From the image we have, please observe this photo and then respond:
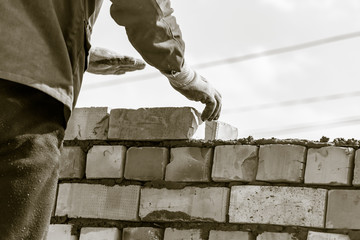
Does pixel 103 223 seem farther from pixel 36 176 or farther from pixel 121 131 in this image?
pixel 36 176

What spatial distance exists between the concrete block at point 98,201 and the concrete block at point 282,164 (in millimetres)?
643

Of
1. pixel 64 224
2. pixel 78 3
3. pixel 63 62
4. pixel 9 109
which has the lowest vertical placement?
pixel 64 224

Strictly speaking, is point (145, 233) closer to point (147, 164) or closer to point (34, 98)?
point (147, 164)

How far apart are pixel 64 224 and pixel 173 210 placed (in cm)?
59

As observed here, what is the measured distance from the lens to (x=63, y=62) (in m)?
2.32

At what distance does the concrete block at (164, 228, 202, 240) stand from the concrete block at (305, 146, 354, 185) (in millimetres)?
566

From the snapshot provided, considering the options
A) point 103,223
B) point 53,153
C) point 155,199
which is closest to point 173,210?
point 155,199

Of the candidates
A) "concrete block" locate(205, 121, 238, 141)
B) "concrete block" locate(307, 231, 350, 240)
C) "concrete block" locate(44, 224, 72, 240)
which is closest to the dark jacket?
"concrete block" locate(205, 121, 238, 141)

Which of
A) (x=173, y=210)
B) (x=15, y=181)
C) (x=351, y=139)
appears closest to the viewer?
(x=15, y=181)

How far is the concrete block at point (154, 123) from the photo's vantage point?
3.57m

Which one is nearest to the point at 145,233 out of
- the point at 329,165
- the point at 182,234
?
the point at 182,234

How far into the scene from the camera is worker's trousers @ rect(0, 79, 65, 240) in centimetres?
220

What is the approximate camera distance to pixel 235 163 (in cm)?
341

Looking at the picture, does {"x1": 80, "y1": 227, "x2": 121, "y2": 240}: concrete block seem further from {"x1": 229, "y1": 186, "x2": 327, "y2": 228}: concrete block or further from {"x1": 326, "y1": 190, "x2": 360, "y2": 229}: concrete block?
{"x1": 326, "y1": 190, "x2": 360, "y2": 229}: concrete block
